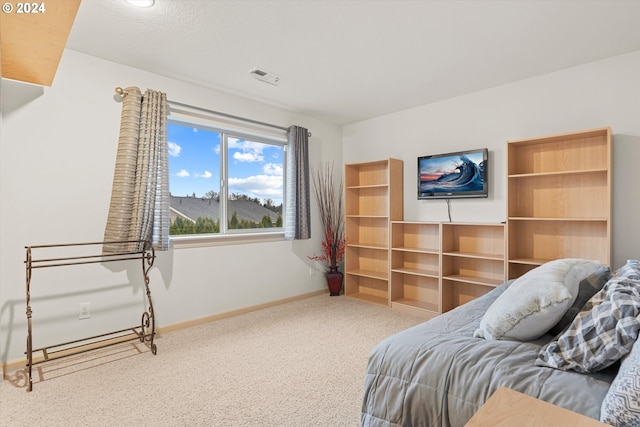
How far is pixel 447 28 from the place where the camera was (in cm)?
231

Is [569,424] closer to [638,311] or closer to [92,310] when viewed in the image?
[638,311]

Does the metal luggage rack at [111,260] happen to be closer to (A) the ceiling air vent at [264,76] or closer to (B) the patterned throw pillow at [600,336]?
(A) the ceiling air vent at [264,76]

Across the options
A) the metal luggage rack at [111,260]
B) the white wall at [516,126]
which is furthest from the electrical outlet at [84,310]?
the white wall at [516,126]

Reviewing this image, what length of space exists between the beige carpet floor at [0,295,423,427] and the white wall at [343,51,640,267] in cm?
173

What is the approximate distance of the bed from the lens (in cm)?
102

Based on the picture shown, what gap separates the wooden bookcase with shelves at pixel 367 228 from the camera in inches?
168

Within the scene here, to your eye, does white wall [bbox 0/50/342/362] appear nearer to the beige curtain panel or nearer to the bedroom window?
the beige curtain panel

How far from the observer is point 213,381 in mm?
2170

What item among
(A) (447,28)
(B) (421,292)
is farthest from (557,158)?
(B) (421,292)

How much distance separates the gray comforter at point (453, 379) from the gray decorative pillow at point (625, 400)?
8 cm

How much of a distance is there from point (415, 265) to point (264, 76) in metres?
2.74

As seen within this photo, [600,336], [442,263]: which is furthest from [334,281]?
[600,336]

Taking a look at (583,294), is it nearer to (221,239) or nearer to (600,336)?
(600,336)

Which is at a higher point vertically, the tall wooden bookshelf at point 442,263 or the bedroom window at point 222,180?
the bedroom window at point 222,180
